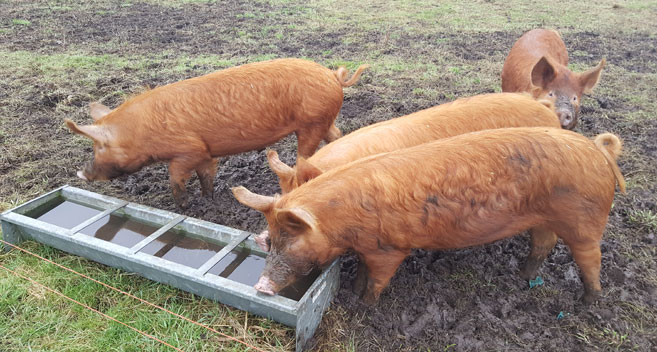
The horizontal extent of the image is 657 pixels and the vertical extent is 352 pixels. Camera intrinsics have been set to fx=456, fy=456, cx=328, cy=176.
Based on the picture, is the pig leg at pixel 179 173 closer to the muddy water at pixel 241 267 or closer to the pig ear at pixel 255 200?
the muddy water at pixel 241 267

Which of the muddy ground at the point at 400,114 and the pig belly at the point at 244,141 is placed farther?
the pig belly at the point at 244,141

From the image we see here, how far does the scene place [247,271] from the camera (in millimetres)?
3322

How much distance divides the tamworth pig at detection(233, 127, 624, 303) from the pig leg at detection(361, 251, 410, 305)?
0.01 metres

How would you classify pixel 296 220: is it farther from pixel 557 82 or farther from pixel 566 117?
pixel 557 82

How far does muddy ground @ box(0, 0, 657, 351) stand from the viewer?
120 inches

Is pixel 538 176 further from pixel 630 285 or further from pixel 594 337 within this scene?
pixel 630 285

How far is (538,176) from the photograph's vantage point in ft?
A: 8.90

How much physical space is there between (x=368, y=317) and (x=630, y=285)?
6.55 ft

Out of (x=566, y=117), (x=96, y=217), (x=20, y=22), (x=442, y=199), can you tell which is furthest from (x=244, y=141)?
(x=20, y=22)

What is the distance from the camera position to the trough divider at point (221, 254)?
9.98 feet

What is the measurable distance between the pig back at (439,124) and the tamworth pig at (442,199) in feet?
1.97

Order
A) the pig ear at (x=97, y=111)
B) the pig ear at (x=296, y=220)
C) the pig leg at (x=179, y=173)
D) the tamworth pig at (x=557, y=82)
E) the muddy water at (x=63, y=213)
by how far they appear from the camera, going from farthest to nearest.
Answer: the tamworth pig at (x=557, y=82) < the pig ear at (x=97, y=111) < the pig leg at (x=179, y=173) < the muddy water at (x=63, y=213) < the pig ear at (x=296, y=220)

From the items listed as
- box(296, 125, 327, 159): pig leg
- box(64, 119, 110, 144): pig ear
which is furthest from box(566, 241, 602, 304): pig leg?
box(64, 119, 110, 144): pig ear

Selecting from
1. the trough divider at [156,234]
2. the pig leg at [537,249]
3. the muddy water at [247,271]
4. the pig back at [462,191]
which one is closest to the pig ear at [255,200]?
the pig back at [462,191]
